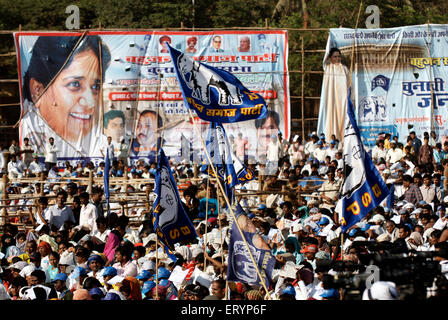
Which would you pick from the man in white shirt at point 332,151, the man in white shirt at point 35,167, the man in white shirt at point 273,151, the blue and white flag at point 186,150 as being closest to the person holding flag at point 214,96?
the man in white shirt at point 332,151

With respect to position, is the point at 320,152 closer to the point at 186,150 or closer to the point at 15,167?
the point at 186,150

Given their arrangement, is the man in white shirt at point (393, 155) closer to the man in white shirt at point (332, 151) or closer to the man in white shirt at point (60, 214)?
the man in white shirt at point (332, 151)

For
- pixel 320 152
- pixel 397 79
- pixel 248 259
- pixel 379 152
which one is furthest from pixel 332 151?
pixel 248 259

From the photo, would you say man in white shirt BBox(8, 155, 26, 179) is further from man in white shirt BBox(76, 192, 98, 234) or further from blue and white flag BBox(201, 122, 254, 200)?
blue and white flag BBox(201, 122, 254, 200)

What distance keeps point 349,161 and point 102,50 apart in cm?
1628

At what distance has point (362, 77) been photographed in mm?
23719

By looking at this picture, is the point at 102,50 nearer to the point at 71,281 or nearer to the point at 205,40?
the point at 205,40

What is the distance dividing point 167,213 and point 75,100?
49.9ft

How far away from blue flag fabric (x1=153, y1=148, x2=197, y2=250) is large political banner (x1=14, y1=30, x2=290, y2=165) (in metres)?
14.2

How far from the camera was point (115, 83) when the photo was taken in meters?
24.4

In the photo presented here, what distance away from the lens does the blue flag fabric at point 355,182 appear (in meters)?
8.99

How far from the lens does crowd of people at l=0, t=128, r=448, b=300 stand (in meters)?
8.50

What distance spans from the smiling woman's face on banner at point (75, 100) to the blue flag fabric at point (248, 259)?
1632 centimetres
